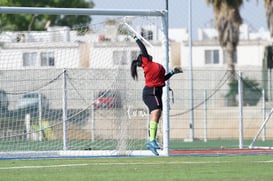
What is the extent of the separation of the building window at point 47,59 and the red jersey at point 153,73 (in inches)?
518

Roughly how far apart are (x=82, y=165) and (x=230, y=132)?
587 inches

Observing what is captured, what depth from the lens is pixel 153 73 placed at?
Answer: 20281mm

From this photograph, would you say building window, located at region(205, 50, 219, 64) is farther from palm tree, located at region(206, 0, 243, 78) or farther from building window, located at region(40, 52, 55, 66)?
building window, located at region(40, 52, 55, 66)

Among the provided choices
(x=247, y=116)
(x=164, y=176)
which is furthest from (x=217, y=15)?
(x=164, y=176)

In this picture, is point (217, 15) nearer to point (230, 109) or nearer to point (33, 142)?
point (230, 109)

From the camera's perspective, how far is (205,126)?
30.8m

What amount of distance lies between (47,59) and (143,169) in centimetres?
1832

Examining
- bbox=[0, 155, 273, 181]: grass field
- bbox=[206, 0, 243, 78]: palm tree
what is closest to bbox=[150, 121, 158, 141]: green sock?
bbox=[0, 155, 273, 181]: grass field

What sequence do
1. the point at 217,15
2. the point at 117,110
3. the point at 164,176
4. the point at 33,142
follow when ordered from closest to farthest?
the point at 164,176
the point at 117,110
the point at 33,142
the point at 217,15

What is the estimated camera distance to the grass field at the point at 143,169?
48.0 feet

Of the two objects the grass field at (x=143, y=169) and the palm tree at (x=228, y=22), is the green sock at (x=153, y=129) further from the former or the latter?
the palm tree at (x=228, y=22)

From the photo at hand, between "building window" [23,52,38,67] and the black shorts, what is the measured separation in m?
13.7

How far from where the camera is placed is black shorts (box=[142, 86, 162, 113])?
2031cm

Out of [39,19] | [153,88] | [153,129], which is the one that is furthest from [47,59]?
[39,19]
